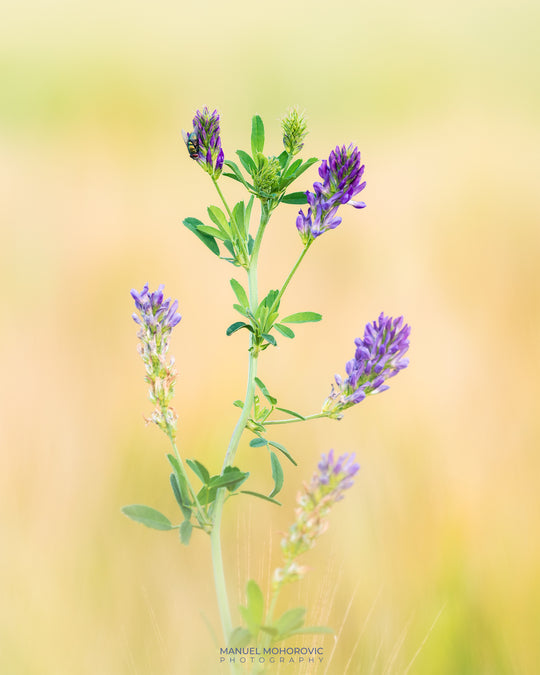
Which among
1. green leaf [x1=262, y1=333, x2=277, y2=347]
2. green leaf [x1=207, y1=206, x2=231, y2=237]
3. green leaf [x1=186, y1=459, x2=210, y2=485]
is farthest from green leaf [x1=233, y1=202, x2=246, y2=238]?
green leaf [x1=186, y1=459, x2=210, y2=485]

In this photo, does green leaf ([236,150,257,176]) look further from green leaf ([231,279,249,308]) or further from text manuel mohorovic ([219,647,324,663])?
text manuel mohorovic ([219,647,324,663])

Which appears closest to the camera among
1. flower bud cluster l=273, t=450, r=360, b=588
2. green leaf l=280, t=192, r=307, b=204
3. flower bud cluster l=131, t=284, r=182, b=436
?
flower bud cluster l=273, t=450, r=360, b=588

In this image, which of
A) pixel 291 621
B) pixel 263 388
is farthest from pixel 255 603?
pixel 263 388

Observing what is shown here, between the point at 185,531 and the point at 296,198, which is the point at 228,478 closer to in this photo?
the point at 185,531

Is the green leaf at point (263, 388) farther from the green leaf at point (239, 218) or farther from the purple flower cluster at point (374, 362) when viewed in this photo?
the green leaf at point (239, 218)

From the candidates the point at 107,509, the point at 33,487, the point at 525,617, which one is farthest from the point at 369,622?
the point at 33,487

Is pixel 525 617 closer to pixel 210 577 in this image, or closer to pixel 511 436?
pixel 511 436
